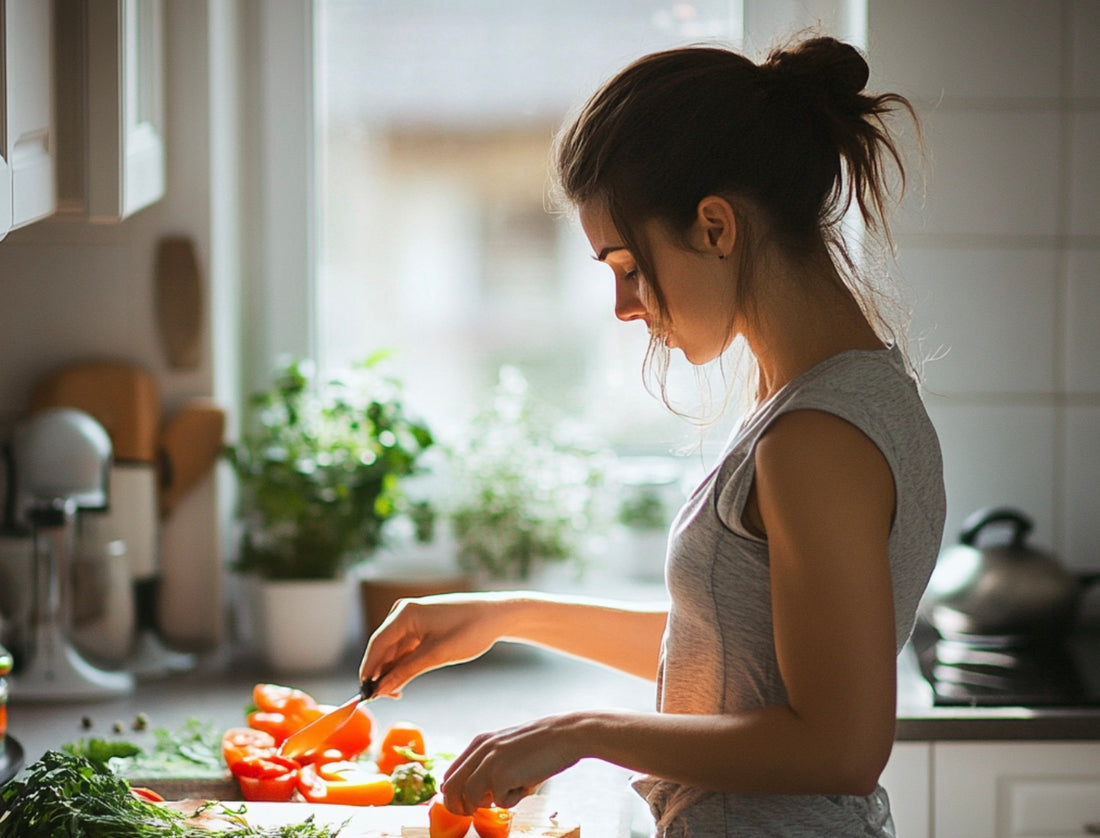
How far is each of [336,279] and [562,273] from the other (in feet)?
1.24

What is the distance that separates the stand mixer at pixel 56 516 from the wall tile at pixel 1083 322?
4.56ft

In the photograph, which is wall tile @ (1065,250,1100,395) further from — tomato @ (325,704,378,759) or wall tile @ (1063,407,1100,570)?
tomato @ (325,704,378,759)

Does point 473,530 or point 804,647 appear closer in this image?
point 804,647

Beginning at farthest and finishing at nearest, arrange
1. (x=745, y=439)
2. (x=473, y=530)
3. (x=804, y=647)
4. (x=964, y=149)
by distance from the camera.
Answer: (x=473, y=530), (x=964, y=149), (x=745, y=439), (x=804, y=647)

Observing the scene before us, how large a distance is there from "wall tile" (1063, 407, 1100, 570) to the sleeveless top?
1.05 m

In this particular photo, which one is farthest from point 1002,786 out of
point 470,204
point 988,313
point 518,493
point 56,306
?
point 56,306

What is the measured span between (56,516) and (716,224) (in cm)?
113

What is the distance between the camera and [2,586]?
175 cm

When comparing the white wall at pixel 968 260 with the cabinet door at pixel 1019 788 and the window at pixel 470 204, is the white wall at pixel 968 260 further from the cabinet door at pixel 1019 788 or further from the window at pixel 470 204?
the cabinet door at pixel 1019 788

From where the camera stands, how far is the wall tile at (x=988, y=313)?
1.87 meters

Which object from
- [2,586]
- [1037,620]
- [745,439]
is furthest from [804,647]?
[2,586]

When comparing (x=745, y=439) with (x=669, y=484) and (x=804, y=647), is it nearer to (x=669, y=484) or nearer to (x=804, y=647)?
(x=804, y=647)

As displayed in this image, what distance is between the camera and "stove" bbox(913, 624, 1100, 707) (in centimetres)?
152

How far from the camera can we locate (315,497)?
73.2 inches
